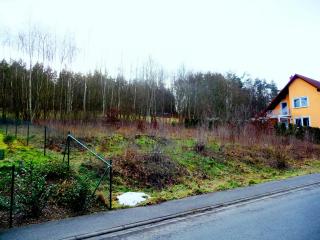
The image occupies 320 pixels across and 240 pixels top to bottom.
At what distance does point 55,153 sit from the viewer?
1328 centimetres

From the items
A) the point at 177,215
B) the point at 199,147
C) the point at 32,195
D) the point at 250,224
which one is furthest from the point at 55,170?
the point at 199,147

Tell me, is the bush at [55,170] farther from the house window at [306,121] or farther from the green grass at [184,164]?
the house window at [306,121]

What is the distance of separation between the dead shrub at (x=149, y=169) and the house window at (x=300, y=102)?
104 feet

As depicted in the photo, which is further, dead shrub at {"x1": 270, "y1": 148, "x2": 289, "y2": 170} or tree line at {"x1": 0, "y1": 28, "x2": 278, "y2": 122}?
tree line at {"x1": 0, "y1": 28, "x2": 278, "y2": 122}

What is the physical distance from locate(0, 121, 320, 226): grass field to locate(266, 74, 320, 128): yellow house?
16.5 metres

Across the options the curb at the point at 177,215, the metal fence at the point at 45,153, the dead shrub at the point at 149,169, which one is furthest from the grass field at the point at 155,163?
the curb at the point at 177,215

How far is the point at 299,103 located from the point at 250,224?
37.1m

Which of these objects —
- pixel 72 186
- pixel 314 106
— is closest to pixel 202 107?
pixel 314 106

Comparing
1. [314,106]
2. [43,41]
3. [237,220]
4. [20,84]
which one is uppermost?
[43,41]

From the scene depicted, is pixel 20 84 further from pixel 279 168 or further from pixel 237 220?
pixel 237 220

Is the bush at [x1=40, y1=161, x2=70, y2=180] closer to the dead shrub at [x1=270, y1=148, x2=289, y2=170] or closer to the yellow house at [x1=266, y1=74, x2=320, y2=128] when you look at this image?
the dead shrub at [x1=270, y1=148, x2=289, y2=170]

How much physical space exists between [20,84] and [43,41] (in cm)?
587

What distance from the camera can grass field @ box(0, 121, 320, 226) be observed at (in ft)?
27.2

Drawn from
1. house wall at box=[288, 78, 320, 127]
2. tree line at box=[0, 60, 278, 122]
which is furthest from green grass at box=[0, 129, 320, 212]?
house wall at box=[288, 78, 320, 127]
